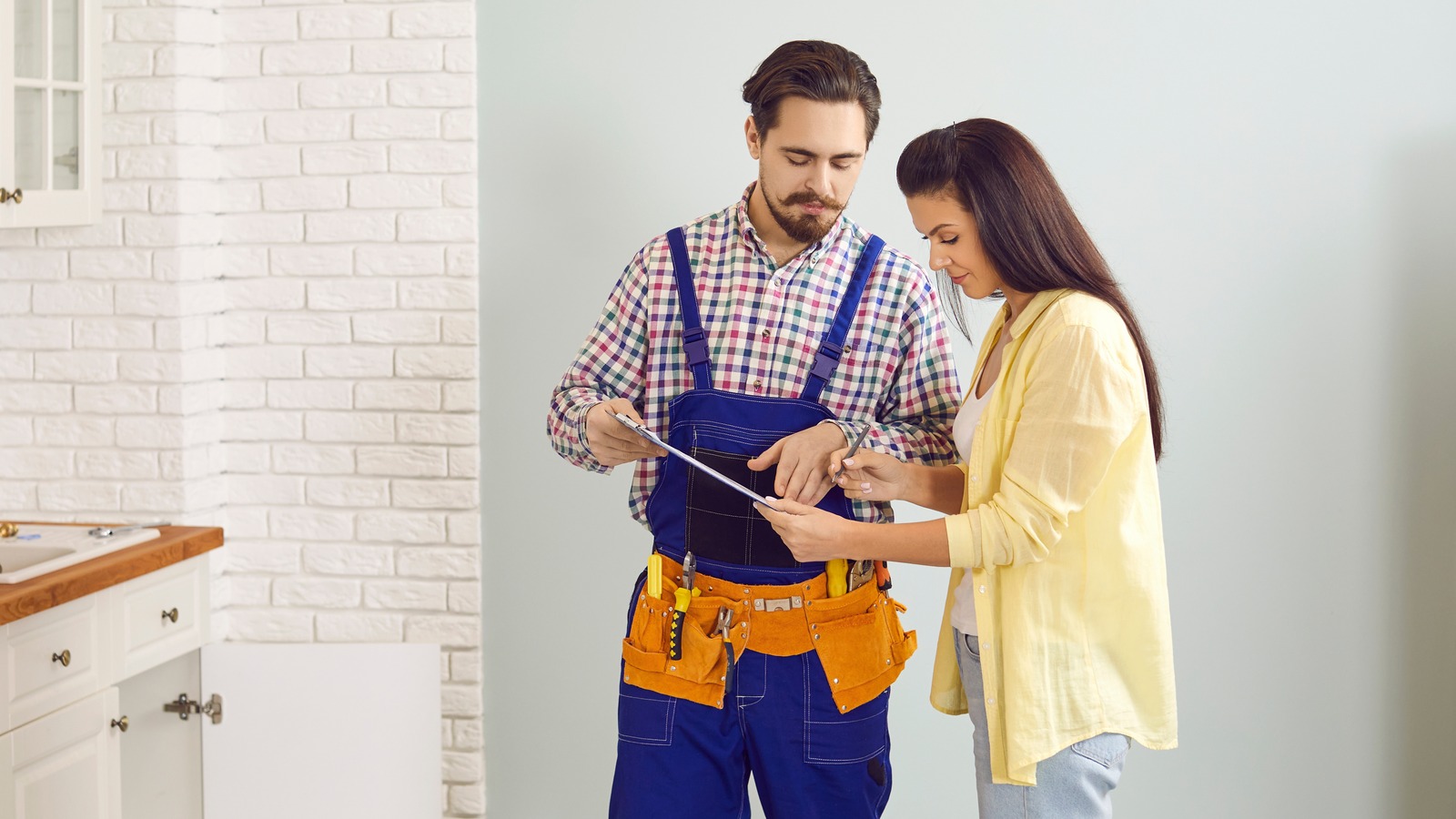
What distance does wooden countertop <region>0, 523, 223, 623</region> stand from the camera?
2215 millimetres

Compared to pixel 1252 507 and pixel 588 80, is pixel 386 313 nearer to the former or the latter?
pixel 588 80

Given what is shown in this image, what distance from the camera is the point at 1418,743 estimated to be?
9.16ft

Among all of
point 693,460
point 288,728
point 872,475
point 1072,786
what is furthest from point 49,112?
point 1072,786

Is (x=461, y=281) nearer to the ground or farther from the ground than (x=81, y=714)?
farther from the ground

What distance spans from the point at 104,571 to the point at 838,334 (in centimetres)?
160

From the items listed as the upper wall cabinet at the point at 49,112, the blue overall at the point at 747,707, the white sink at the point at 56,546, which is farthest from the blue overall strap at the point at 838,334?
the upper wall cabinet at the point at 49,112

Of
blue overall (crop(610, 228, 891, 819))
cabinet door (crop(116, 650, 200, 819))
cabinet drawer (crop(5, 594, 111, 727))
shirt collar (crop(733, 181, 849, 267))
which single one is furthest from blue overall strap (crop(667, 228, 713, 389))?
cabinet door (crop(116, 650, 200, 819))

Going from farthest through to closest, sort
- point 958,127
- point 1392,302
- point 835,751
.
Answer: point 1392,302, point 835,751, point 958,127

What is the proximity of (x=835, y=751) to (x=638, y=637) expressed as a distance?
39 centimetres

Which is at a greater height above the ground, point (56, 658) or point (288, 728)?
point (56, 658)

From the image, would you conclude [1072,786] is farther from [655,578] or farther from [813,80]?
[813,80]

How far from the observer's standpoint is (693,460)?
6.09ft

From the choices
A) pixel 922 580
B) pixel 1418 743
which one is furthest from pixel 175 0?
pixel 1418 743

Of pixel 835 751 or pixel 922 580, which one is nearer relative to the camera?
pixel 835 751
